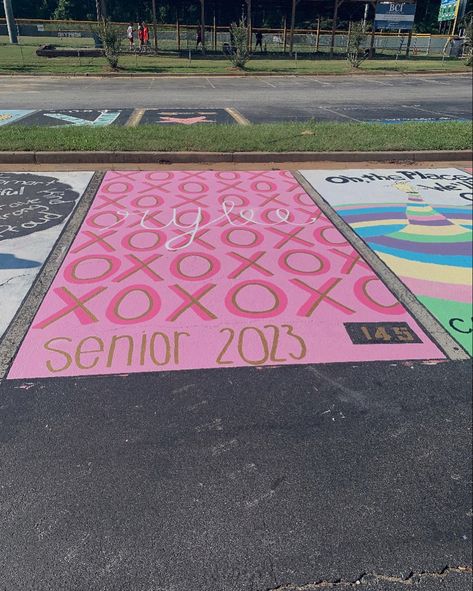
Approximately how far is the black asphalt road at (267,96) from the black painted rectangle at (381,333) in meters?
9.96

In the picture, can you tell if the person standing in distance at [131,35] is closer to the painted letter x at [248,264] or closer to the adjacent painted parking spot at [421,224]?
the adjacent painted parking spot at [421,224]

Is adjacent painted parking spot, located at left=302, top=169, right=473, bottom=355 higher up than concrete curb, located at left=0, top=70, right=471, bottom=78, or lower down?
higher up

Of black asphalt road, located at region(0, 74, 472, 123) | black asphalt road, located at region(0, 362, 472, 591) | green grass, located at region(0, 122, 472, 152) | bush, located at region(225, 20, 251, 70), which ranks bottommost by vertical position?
black asphalt road, located at region(0, 74, 472, 123)

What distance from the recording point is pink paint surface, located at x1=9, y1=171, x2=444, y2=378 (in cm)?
364

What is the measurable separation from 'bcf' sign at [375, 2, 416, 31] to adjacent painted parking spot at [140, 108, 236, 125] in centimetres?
2496

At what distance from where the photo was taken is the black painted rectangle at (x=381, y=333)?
12.6ft

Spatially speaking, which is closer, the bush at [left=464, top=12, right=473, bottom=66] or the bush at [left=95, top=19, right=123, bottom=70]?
the bush at [left=95, top=19, right=123, bottom=70]

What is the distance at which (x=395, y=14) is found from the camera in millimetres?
32250

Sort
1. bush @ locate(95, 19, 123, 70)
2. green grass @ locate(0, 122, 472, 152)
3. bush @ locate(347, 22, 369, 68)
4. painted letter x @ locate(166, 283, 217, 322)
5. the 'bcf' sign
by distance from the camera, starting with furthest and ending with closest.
Answer: the 'bcf' sign
bush @ locate(347, 22, 369, 68)
bush @ locate(95, 19, 123, 70)
green grass @ locate(0, 122, 472, 152)
painted letter x @ locate(166, 283, 217, 322)

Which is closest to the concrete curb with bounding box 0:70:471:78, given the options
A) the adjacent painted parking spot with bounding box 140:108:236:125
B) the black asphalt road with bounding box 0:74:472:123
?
the black asphalt road with bounding box 0:74:472:123

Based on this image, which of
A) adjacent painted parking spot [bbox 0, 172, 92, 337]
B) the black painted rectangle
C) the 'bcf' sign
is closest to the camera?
the black painted rectangle

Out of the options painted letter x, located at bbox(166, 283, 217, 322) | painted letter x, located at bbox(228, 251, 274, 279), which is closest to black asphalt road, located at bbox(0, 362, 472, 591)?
painted letter x, located at bbox(166, 283, 217, 322)

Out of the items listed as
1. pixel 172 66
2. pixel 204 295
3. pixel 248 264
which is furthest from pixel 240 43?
pixel 204 295

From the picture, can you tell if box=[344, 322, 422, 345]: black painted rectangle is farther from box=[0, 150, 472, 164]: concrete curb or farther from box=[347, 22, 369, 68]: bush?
box=[347, 22, 369, 68]: bush
